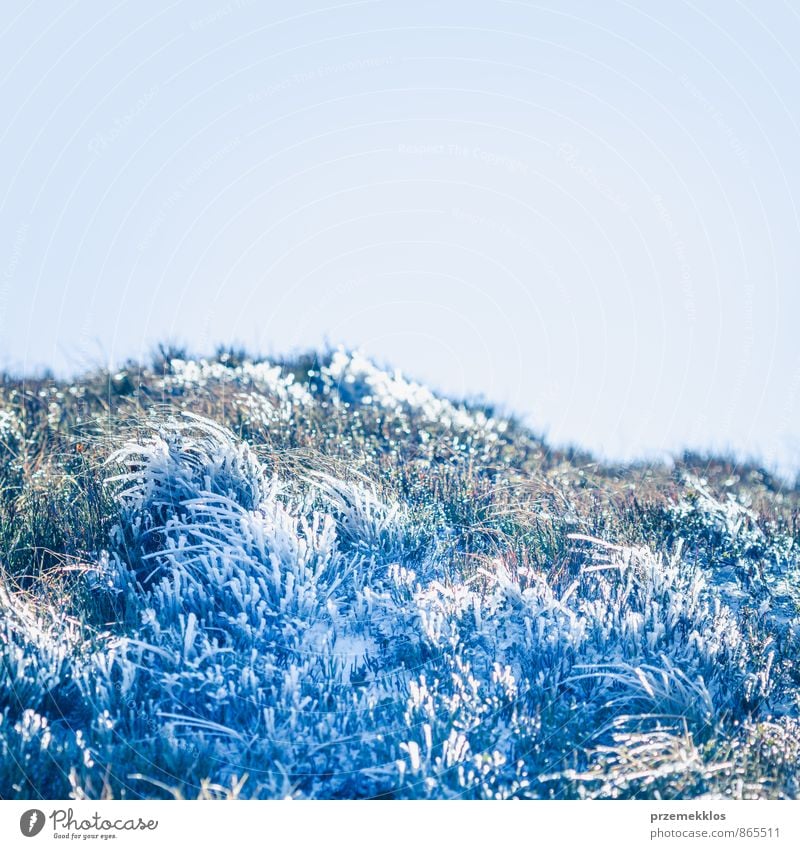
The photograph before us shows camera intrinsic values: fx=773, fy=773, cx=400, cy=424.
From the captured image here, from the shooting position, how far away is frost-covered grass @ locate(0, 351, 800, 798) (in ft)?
11.2

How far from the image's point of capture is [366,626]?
405cm

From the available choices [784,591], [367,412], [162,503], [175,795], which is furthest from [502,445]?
[175,795]

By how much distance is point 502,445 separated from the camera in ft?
21.9
